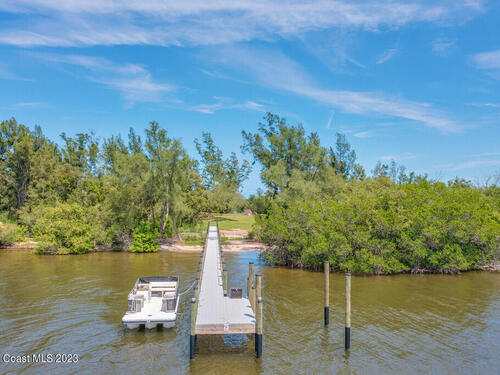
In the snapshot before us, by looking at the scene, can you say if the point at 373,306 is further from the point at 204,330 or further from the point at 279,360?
the point at 204,330

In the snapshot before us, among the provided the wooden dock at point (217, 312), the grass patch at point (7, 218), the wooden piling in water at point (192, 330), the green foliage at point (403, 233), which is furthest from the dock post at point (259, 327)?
the grass patch at point (7, 218)

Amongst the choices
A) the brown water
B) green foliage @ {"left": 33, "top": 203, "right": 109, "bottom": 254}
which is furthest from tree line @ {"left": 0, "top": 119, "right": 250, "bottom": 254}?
the brown water

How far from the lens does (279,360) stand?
1307 cm

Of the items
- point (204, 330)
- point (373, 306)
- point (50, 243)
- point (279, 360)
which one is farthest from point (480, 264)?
point (50, 243)

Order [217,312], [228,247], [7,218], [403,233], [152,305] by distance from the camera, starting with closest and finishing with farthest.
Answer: [217,312] < [152,305] < [403,233] < [228,247] < [7,218]

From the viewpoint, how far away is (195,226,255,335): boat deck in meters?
12.8

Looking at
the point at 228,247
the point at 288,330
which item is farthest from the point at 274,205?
the point at 288,330

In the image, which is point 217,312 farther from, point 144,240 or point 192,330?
point 144,240

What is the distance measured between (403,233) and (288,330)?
13762 mm

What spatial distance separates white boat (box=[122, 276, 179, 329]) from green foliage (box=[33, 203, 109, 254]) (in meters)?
21.1

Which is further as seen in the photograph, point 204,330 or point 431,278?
point 431,278

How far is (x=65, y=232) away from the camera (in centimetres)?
3619

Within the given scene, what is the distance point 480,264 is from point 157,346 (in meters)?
24.4

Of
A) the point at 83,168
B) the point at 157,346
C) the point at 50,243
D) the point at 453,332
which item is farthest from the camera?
the point at 83,168
